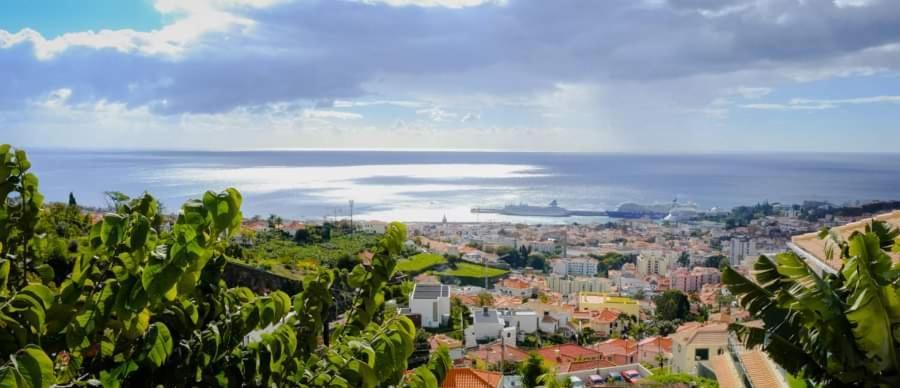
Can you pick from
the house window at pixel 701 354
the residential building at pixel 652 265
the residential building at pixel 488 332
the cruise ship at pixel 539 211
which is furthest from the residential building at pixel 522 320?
the cruise ship at pixel 539 211

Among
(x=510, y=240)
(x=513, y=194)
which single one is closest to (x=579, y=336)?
(x=510, y=240)

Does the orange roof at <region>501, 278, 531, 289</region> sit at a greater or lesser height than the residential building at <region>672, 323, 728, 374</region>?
lesser

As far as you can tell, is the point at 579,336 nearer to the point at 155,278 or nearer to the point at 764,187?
the point at 155,278

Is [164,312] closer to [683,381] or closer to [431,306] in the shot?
[683,381]

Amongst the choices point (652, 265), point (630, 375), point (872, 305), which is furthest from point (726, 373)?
point (652, 265)

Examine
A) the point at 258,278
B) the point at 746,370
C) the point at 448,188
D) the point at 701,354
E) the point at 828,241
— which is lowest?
the point at 448,188

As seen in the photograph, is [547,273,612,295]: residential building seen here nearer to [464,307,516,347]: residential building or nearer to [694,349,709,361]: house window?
[464,307,516,347]: residential building

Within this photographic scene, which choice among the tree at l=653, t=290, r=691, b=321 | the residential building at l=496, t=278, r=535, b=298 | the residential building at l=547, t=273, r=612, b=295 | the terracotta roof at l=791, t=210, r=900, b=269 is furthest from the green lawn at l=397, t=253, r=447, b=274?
the terracotta roof at l=791, t=210, r=900, b=269
